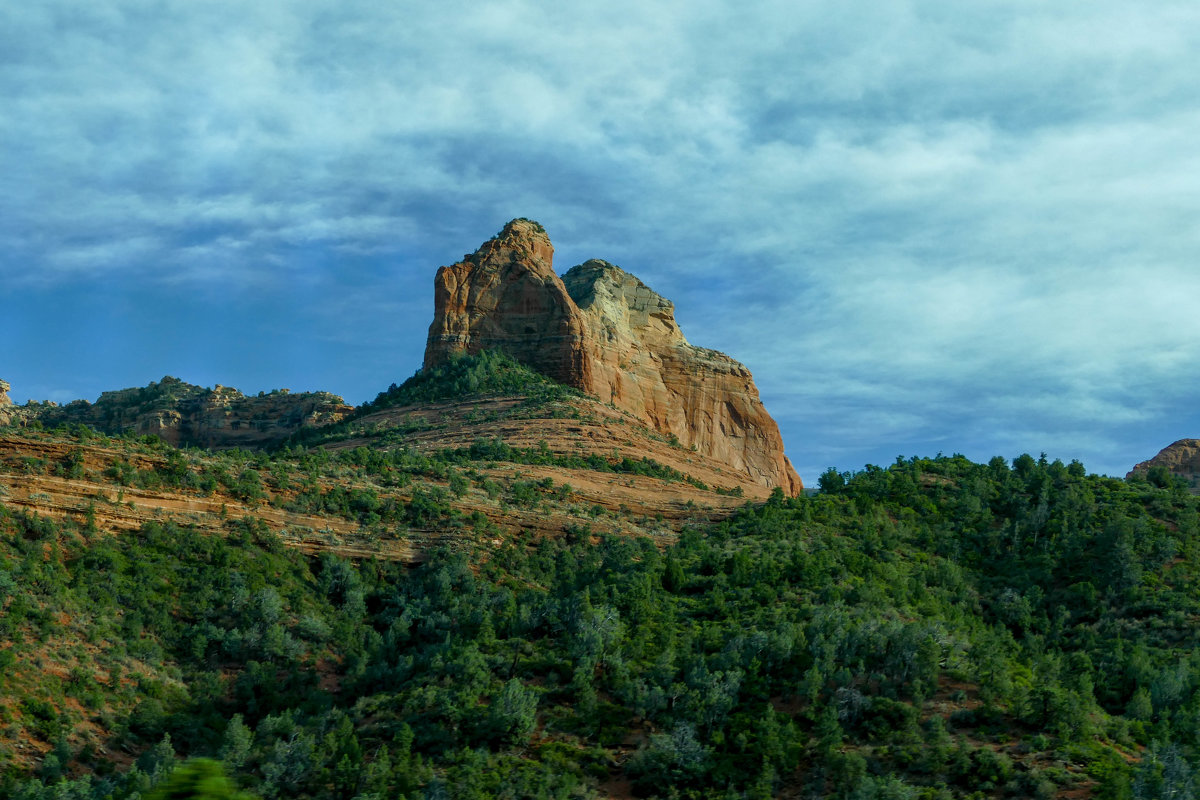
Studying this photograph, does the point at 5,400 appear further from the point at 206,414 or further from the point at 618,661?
the point at 618,661

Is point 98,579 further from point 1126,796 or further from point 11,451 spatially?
point 1126,796

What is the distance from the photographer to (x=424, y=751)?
44.4 m

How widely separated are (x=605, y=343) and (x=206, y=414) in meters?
37.5

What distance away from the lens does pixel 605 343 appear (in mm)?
105938

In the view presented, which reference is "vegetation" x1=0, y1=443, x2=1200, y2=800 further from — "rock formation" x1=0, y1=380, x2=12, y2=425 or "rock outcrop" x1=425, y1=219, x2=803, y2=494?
"rock formation" x1=0, y1=380, x2=12, y2=425

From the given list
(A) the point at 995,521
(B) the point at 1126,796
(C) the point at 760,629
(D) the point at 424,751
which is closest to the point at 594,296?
(A) the point at 995,521

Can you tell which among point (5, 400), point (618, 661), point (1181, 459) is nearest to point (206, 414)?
point (5, 400)

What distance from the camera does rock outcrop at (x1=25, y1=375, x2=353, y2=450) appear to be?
114 metres

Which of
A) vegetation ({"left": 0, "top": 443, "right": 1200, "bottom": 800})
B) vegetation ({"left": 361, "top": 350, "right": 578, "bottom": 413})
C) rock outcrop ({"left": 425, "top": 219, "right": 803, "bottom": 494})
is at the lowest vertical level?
vegetation ({"left": 0, "top": 443, "right": 1200, "bottom": 800})

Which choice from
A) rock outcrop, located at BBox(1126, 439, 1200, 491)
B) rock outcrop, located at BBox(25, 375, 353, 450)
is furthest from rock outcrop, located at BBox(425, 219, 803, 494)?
rock outcrop, located at BBox(1126, 439, 1200, 491)

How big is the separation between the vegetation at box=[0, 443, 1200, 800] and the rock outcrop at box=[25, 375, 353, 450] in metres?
46.3

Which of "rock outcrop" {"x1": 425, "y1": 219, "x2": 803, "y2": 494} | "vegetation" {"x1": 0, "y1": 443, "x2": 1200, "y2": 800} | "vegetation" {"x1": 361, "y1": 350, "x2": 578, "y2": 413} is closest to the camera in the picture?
"vegetation" {"x1": 0, "y1": 443, "x2": 1200, "y2": 800}

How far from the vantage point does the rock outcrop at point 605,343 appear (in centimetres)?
10175

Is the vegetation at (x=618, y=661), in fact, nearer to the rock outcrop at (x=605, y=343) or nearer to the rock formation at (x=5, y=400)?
the rock outcrop at (x=605, y=343)
